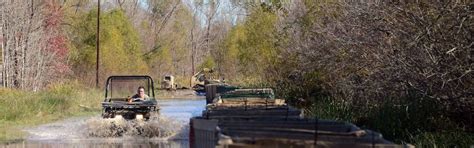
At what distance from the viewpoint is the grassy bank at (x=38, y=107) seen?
2344 cm

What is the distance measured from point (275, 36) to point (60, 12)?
1990cm

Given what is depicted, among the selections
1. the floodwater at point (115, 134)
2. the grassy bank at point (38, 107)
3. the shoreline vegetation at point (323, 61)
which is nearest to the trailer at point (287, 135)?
the shoreline vegetation at point (323, 61)

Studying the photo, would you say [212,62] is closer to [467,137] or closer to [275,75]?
[275,75]

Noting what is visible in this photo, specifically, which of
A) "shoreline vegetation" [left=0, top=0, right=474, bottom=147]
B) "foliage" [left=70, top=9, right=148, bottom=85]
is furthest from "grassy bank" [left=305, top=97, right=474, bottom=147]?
"foliage" [left=70, top=9, right=148, bottom=85]

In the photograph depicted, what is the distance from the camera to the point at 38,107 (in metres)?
28.2

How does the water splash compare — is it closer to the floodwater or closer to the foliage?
the floodwater

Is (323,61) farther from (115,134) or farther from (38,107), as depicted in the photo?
(38,107)

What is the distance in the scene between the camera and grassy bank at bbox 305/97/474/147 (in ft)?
43.7

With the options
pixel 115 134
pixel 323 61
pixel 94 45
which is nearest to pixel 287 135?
pixel 323 61

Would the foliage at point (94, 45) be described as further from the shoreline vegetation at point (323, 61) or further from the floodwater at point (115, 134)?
the floodwater at point (115, 134)

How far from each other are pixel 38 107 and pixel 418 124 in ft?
57.0

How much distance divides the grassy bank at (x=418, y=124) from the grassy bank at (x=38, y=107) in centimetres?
968

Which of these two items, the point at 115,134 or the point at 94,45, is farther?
the point at 94,45

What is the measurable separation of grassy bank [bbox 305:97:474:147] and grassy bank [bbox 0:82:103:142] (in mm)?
9678
